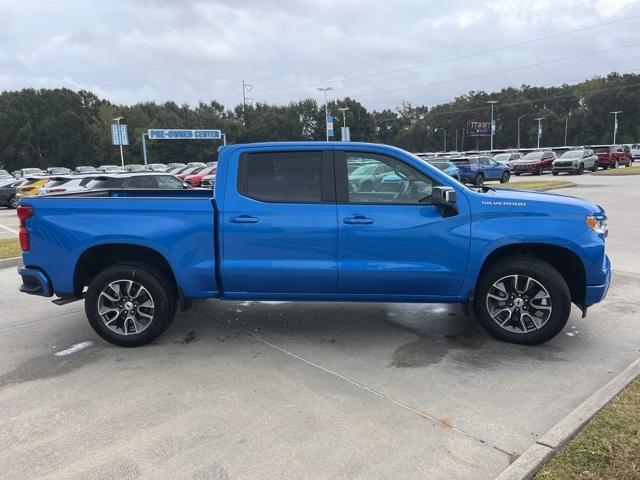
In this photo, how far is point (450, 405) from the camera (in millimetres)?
3645

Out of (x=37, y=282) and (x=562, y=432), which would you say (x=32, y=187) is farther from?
(x=562, y=432)

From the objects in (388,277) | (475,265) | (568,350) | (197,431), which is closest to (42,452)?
(197,431)

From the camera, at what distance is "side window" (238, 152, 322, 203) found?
183 inches

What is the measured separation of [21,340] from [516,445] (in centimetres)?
472

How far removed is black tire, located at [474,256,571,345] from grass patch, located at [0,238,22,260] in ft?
27.6

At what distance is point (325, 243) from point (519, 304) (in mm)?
1860

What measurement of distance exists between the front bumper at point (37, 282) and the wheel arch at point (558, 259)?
403cm

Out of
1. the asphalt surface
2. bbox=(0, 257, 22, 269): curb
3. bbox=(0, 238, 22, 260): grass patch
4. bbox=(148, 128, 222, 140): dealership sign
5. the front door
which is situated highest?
bbox=(148, 128, 222, 140): dealership sign

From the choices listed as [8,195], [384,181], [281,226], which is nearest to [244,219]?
[281,226]

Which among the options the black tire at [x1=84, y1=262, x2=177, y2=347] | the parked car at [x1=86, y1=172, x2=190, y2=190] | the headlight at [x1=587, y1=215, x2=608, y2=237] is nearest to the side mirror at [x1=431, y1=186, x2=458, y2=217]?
the headlight at [x1=587, y1=215, x2=608, y2=237]

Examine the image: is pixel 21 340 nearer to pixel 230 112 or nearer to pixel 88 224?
pixel 88 224

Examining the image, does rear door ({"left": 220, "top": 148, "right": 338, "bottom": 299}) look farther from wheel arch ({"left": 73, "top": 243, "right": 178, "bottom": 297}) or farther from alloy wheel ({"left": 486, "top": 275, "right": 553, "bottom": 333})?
alloy wheel ({"left": 486, "top": 275, "right": 553, "bottom": 333})

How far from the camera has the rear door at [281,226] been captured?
455cm

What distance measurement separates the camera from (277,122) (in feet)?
324
